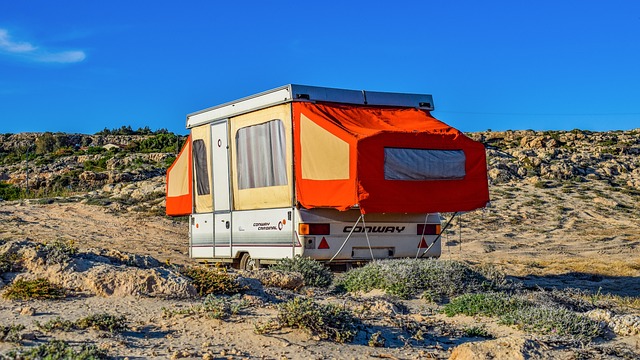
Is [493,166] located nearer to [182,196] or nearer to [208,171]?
[182,196]

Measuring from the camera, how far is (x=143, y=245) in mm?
Result: 19875

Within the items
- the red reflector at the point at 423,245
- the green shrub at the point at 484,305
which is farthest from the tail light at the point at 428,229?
the green shrub at the point at 484,305

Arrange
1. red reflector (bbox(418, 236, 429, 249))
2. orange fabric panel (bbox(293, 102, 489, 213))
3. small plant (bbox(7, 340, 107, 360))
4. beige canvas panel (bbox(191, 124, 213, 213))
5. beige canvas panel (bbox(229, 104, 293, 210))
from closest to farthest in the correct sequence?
1. small plant (bbox(7, 340, 107, 360))
2. orange fabric panel (bbox(293, 102, 489, 213))
3. beige canvas panel (bbox(229, 104, 293, 210))
4. red reflector (bbox(418, 236, 429, 249))
5. beige canvas panel (bbox(191, 124, 213, 213))

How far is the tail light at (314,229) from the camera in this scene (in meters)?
11.8

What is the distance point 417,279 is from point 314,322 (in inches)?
138

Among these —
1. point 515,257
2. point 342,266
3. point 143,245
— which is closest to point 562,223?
point 515,257

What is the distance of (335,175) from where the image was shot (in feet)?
36.7

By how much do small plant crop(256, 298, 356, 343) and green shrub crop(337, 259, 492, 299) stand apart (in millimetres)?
2888

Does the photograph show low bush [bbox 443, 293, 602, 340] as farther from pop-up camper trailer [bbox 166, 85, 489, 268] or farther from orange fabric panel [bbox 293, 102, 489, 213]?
pop-up camper trailer [bbox 166, 85, 489, 268]

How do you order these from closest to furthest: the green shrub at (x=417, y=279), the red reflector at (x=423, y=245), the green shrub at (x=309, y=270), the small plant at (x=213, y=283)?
the small plant at (x=213, y=283)
the green shrub at (x=417, y=279)
the green shrub at (x=309, y=270)
the red reflector at (x=423, y=245)

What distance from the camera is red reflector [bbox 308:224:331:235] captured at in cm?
1188

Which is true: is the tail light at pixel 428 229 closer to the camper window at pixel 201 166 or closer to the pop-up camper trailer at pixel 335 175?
the pop-up camper trailer at pixel 335 175

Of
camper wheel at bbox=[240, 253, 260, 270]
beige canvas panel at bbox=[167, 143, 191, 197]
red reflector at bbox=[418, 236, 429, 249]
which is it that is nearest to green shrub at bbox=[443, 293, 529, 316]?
red reflector at bbox=[418, 236, 429, 249]

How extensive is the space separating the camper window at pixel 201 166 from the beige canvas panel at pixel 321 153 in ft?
10.2
